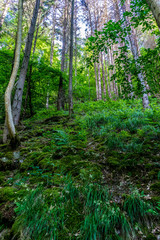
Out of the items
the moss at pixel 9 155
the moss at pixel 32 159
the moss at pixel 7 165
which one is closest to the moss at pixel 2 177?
the moss at pixel 7 165

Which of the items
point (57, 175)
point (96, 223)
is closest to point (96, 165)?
point (57, 175)

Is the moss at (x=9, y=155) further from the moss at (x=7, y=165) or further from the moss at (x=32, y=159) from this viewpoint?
the moss at (x=32, y=159)

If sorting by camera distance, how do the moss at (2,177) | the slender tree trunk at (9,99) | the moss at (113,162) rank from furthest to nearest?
1. the slender tree trunk at (9,99)
2. the moss at (113,162)
3. the moss at (2,177)

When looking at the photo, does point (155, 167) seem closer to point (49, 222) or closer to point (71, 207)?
point (71, 207)

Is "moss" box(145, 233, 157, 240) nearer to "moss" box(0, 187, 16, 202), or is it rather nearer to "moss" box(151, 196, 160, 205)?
"moss" box(151, 196, 160, 205)

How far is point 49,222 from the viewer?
1.62 meters

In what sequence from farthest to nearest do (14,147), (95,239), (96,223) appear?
(14,147) < (96,223) < (95,239)

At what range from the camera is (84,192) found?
2.06 meters

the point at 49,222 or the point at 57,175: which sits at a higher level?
the point at 57,175

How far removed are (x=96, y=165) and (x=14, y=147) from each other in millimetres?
2572

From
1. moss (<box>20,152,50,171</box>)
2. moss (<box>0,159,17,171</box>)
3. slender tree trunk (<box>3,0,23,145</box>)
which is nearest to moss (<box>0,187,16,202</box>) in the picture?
moss (<box>20,152,50,171</box>)

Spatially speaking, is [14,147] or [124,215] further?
[14,147]

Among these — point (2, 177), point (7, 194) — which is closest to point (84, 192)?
point (7, 194)

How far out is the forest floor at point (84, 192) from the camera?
1.58 m
